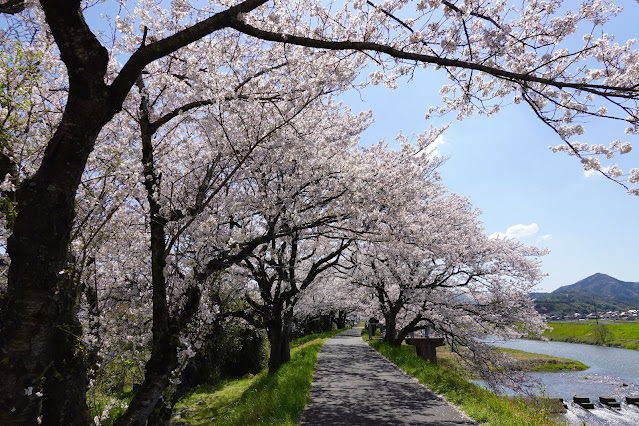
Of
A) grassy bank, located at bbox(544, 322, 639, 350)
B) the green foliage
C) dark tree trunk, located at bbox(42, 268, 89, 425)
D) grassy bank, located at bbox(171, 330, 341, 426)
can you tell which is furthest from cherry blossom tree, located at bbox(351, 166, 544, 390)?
grassy bank, located at bbox(544, 322, 639, 350)

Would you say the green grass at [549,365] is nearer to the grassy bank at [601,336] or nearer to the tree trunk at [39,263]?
the grassy bank at [601,336]

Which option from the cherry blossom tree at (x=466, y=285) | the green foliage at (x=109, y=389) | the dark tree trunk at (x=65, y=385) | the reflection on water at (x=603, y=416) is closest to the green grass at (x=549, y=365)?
the reflection on water at (x=603, y=416)

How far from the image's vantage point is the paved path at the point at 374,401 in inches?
292

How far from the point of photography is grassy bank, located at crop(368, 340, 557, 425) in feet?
22.0

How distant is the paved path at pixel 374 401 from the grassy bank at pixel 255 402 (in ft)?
1.27

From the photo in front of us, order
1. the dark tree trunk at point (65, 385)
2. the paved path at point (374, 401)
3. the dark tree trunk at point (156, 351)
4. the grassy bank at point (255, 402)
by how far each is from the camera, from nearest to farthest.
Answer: the dark tree trunk at point (156, 351), the dark tree trunk at point (65, 385), the paved path at point (374, 401), the grassy bank at point (255, 402)

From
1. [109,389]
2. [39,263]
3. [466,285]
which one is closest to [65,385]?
[39,263]

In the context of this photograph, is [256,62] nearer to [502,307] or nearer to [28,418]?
[28,418]

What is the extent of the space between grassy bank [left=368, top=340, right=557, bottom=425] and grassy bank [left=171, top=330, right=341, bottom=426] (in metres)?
3.60

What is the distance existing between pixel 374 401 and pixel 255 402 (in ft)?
11.6

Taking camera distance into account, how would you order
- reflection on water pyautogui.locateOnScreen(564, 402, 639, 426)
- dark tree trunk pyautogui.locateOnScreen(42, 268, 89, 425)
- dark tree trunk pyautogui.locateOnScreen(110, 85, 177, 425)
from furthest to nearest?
reflection on water pyautogui.locateOnScreen(564, 402, 639, 426)
dark tree trunk pyautogui.locateOnScreen(42, 268, 89, 425)
dark tree trunk pyautogui.locateOnScreen(110, 85, 177, 425)

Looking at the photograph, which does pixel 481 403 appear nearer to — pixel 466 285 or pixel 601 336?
pixel 466 285

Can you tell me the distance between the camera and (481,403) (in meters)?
7.83

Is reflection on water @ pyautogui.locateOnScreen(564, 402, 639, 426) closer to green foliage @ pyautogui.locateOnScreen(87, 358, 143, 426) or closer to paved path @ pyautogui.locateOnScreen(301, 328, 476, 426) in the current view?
paved path @ pyautogui.locateOnScreen(301, 328, 476, 426)
